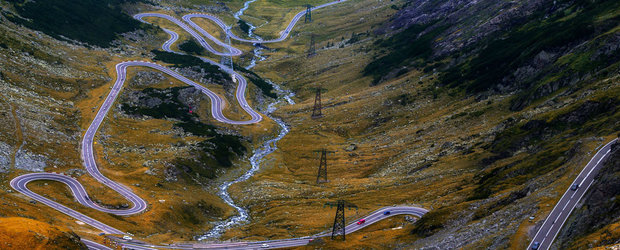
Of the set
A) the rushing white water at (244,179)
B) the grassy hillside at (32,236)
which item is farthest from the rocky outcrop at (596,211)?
the rushing white water at (244,179)

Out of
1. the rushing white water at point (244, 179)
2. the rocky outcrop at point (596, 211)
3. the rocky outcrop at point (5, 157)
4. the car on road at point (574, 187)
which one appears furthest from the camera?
the rushing white water at point (244, 179)

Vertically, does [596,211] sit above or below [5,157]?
below

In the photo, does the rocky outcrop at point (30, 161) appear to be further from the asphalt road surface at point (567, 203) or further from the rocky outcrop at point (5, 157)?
the asphalt road surface at point (567, 203)

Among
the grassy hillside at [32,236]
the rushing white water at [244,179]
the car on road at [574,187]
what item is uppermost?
the rushing white water at [244,179]

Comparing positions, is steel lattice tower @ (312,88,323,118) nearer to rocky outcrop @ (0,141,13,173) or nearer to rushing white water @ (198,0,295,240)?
rushing white water @ (198,0,295,240)

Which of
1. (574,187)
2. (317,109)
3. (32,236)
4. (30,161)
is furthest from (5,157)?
(317,109)

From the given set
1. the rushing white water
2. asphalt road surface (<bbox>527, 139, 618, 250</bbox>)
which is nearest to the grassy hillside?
the rushing white water

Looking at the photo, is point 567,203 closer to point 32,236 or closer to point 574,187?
point 574,187

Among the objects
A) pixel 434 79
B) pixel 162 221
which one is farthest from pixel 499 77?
pixel 162 221

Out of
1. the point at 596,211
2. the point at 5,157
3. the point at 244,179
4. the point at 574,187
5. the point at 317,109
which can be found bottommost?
the point at 596,211
